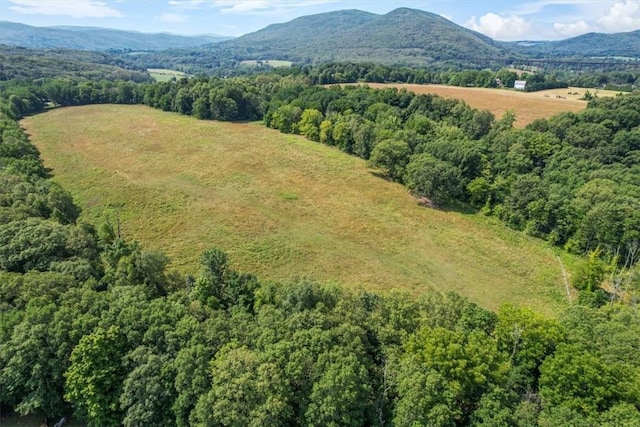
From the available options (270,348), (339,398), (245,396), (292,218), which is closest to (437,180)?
(292,218)

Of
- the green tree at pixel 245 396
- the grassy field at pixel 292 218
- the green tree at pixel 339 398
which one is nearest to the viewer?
the green tree at pixel 245 396

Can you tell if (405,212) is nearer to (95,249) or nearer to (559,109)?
(95,249)

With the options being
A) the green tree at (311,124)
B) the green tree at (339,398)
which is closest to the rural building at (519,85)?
the green tree at (311,124)

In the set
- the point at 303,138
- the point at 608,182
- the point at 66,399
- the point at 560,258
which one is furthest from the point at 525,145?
the point at 66,399

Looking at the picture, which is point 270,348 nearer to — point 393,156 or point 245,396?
point 245,396

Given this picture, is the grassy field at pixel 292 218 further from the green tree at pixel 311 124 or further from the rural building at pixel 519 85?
the rural building at pixel 519 85

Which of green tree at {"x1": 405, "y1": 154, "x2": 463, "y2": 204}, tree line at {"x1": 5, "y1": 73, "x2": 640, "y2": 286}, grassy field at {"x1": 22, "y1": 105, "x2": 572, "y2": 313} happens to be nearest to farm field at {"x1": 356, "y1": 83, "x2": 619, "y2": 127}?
tree line at {"x1": 5, "y1": 73, "x2": 640, "y2": 286}

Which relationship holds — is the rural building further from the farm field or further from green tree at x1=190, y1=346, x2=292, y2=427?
green tree at x1=190, y1=346, x2=292, y2=427

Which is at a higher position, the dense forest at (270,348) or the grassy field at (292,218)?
the dense forest at (270,348)
